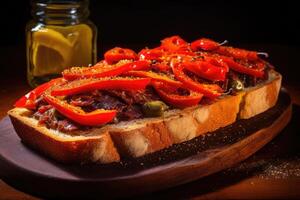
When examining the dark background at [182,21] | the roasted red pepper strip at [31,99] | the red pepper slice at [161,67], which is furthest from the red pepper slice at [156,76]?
the dark background at [182,21]

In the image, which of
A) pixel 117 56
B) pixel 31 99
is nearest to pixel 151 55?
pixel 117 56

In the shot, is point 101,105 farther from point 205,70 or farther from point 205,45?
point 205,45

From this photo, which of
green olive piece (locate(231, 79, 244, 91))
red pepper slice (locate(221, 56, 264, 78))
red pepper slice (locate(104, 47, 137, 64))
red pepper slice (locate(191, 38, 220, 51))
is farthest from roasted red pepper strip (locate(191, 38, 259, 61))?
red pepper slice (locate(104, 47, 137, 64))

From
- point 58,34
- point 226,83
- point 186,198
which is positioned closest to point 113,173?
point 186,198

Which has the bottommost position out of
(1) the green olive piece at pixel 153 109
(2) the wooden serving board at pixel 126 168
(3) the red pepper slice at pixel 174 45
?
(2) the wooden serving board at pixel 126 168

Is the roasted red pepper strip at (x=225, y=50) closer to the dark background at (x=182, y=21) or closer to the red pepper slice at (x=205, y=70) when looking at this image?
the red pepper slice at (x=205, y=70)

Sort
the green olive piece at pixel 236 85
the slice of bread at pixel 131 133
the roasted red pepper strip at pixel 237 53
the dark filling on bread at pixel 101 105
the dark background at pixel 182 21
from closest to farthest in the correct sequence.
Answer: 1. the slice of bread at pixel 131 133
2. the dark filling on bread at pixel 101 105
3. the green olive piece at pixel 236 85
4. the roasted red pepper strip at pixel 237 53
5. the dark background at pixel 182 21
